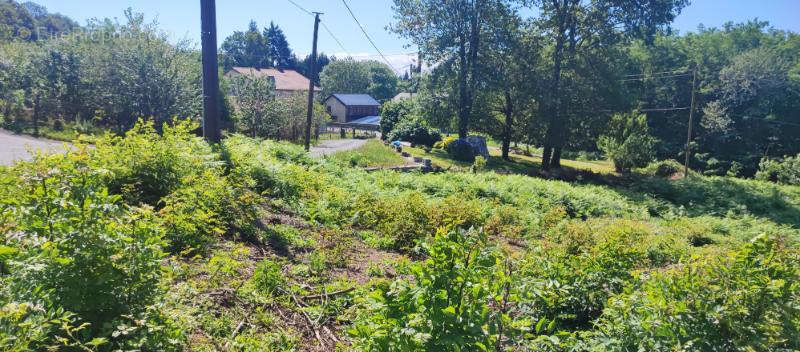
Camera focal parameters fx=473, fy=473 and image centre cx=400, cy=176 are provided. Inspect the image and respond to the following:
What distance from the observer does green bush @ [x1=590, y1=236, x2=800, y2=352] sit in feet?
11.0

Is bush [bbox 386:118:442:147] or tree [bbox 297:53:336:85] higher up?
tree [bbox 297:53:336:85]

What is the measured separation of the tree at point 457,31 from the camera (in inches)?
1201

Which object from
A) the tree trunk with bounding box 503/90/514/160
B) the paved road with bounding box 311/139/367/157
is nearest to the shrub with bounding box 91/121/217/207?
the paved road with bounding box 311/139/367/157

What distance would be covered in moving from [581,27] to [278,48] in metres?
84.5

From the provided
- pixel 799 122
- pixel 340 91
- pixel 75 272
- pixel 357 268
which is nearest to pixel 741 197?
pixel 357 268

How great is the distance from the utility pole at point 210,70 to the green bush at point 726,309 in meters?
9.04

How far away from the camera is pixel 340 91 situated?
3258 inches

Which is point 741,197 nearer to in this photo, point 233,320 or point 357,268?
→ point 357,268

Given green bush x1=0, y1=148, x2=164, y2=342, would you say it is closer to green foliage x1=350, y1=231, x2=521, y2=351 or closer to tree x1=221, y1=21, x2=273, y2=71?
green foliage x1=350, y1=231, x2=521, y2=351

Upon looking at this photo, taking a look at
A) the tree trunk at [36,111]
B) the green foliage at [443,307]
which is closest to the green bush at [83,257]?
the green foliage at [443,307]

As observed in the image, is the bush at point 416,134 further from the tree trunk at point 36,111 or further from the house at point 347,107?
the house at point 347,107

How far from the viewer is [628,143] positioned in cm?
3431

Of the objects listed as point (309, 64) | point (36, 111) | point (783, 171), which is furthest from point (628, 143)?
point (309, 64)

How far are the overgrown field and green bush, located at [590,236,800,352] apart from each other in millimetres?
12
